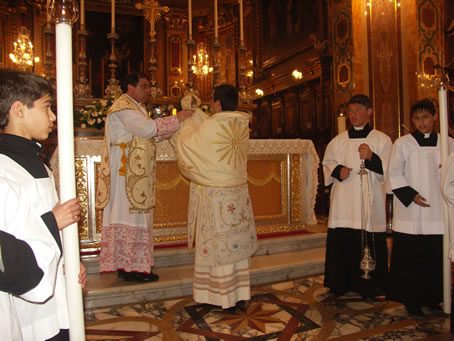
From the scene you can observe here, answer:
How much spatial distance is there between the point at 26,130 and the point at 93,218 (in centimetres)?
316

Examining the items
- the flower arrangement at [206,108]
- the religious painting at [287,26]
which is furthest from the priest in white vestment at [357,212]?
the religious painting at [287,26]

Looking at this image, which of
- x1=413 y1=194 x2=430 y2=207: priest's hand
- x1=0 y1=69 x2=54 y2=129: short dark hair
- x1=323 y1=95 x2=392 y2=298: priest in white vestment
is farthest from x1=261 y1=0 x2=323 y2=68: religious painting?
x1=0 y1=69 x2=54 y2=129: short dark hair

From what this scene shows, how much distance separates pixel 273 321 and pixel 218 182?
1165 mm

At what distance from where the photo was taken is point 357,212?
3420 mm

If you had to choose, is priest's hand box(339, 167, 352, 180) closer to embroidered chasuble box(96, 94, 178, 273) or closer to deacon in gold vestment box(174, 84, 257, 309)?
deacon in gold vestment box(174, 84, 257, 309)

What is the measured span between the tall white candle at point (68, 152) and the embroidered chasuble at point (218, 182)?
2.06 m

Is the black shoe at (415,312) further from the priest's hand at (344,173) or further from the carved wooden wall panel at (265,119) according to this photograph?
the carved wooden wall panel at (265,119)

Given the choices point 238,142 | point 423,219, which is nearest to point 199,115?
point 238,142

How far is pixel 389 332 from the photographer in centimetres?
270

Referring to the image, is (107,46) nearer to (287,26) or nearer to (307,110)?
(287,26)

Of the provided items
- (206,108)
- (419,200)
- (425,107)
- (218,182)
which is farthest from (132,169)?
(425,107)

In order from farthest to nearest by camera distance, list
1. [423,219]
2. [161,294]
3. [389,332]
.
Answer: [161,294]
[423,219]
[389,332]

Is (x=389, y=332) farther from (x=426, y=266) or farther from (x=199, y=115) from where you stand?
(x=199, y=115)

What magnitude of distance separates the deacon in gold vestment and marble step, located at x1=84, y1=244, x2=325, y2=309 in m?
0.59
